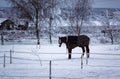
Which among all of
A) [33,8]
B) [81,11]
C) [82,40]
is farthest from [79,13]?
[82,40]

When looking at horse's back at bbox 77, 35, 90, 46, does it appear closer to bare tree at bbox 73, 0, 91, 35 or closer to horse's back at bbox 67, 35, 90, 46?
horse's back at bbox 67, 35, 90, 46

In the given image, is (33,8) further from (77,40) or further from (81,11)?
(77,40)

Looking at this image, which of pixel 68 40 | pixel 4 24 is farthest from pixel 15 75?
pixel 4 24

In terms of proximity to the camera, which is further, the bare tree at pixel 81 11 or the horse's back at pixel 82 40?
the bare tree at pixel 81 11

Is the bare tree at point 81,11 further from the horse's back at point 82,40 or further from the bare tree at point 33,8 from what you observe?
the horse's back at point 82,40

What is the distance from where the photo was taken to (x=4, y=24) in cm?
6084

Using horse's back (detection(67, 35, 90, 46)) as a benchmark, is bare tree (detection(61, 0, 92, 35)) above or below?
above

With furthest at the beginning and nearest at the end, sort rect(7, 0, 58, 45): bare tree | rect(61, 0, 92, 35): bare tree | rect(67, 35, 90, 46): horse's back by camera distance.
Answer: rect(61, 0, 92, 35): bare tree
rect(7, 0, 58, 45): bare tree
rect(67, 35, 90, 46): horse's back

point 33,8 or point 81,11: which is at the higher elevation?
point 33,8

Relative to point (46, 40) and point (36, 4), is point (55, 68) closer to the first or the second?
point (36, 4)

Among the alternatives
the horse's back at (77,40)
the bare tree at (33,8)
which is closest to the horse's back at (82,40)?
the horse's back at (77,40)

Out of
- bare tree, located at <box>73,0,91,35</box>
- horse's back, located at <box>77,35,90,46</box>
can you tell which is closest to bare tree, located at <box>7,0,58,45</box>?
bare tree, located at <box>73,0,91,35</box>

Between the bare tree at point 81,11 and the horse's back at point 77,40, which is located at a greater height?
the bare tree at point 81,11

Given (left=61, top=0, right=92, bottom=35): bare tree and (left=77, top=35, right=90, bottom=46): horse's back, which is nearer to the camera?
(left=77, top=35, right=90, bottom=46): horse's back
